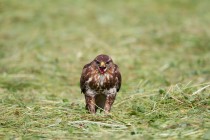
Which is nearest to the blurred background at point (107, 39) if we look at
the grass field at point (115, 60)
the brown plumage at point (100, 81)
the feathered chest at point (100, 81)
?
the grass field at point (115, 60)

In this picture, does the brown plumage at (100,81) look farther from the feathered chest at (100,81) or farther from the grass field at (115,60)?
the grass field at (115,60)

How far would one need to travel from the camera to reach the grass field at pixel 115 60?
6121mm

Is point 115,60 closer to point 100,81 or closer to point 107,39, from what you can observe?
point 107,39

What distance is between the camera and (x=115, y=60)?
10898mm

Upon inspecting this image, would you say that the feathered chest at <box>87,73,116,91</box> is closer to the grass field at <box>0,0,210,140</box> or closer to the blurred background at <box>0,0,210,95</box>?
the grass field at <box>0,0,210,140</box>

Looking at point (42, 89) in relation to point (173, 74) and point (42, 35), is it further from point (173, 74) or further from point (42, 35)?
point (42, 35)

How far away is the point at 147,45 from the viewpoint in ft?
39.8

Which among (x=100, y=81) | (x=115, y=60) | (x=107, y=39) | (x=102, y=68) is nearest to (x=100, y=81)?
(x=100, y=81)

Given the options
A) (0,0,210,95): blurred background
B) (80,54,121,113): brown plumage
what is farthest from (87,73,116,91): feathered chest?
(0,0,210,95): blurred background

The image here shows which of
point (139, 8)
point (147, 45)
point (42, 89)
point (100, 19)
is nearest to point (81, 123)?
point (42, 89)

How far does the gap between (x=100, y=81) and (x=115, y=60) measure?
14.7ft

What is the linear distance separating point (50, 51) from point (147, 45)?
201 centimetres

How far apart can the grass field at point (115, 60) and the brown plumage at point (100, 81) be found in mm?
181

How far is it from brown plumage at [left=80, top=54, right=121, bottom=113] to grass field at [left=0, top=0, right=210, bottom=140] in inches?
7.1
